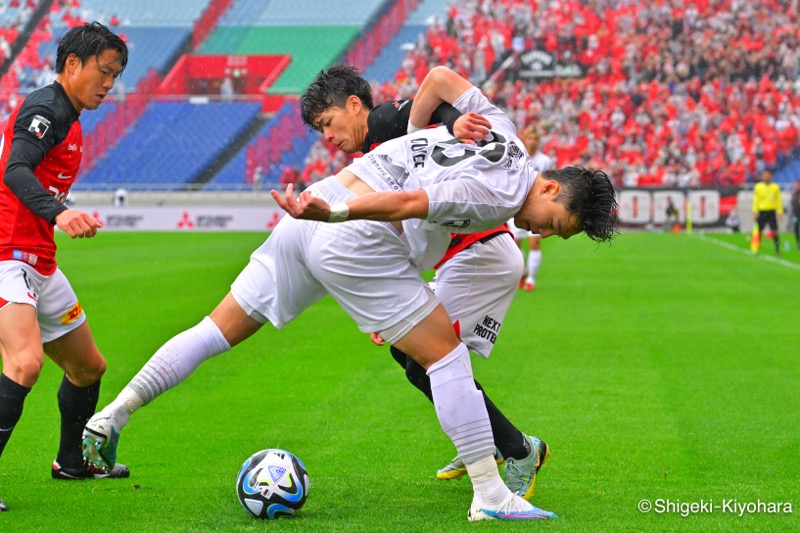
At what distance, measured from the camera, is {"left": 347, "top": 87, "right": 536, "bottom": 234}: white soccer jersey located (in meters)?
4.30

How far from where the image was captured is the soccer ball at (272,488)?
4809 mm

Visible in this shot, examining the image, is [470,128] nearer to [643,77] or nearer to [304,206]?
[304,206]

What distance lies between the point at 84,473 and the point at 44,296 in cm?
100

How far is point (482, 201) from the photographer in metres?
4.32

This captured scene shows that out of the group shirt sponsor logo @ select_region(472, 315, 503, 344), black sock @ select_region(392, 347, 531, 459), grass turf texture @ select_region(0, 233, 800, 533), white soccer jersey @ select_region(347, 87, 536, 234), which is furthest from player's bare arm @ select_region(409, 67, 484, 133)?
grass turf texture @ select_region(0, 233, 800, 533)

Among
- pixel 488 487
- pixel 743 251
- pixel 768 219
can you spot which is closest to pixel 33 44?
pixel 743 251

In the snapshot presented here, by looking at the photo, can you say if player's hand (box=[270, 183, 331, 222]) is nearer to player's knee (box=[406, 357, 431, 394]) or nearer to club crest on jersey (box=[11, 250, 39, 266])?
player's knee (box=[406, 357, 431, 394])

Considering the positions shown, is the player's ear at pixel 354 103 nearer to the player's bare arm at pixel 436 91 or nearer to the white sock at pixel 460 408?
the player's bare arm at pixel 436 91

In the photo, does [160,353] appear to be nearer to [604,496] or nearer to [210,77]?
[604,496]

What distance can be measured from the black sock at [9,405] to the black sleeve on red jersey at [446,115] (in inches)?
87.2

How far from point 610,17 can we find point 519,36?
11.7 ft

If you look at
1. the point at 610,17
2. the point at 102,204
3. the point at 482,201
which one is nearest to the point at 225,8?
the point at 102,204

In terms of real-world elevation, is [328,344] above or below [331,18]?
below

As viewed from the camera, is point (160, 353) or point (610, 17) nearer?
point (160, 353)
